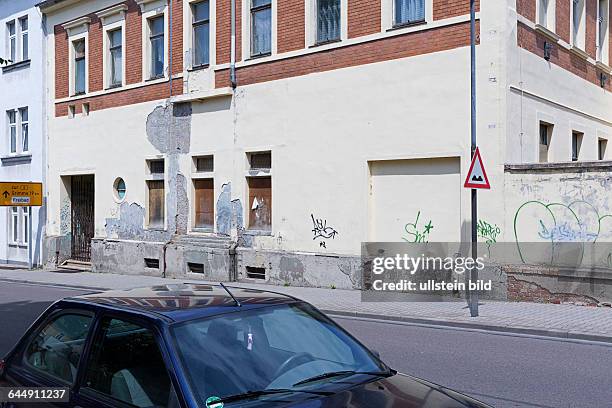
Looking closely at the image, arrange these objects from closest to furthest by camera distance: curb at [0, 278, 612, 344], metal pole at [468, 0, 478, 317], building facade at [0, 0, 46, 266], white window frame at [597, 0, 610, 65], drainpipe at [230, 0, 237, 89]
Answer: curb at [0, 278, 612, 344]
metal pole at [468, 0, 478, 317]
drainpipe at [230, 0, 237, 89]
white window frame at [597, 0, 610, 65]
building facade at [0, 0, 46, 266]

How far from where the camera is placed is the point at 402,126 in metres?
15.2

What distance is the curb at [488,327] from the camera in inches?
397

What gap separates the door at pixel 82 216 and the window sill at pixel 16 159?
101 inches

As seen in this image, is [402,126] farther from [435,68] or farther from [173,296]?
[173,296]

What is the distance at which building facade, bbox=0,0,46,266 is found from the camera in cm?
2570

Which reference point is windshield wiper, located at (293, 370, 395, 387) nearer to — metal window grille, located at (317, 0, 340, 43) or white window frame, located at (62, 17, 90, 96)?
metal window grille, located at (317, 0, 340, 43)

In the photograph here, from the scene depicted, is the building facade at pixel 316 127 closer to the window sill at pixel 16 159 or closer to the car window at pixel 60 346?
the window sill at pixel 16 159

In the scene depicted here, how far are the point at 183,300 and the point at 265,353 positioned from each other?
2.14 feet

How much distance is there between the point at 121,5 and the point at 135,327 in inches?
810

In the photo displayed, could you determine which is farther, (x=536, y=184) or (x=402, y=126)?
(x=402, y=126)

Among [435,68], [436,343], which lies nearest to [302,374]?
[436,343]

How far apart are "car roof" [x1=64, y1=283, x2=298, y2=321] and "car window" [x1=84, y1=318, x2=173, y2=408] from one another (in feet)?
0.44

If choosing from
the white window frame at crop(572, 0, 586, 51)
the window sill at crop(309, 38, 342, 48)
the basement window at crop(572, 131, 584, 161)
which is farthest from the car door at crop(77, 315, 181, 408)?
the white window frame at crop(572, 0, 586, 51)

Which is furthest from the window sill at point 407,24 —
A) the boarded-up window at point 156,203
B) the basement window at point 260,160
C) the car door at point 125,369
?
the car door at point 125,369
